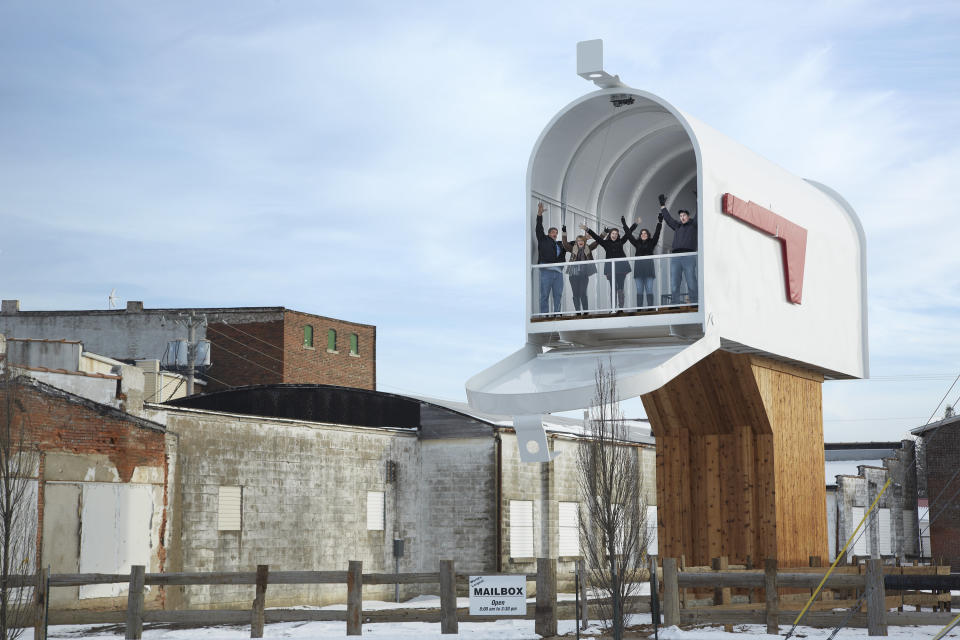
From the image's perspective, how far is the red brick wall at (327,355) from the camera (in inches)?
2329

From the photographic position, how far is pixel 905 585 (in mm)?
22953

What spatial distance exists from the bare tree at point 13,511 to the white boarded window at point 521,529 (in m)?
13.1

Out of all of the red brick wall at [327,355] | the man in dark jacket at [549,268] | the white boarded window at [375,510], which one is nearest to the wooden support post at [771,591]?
the man in dark jacket at [549,268]

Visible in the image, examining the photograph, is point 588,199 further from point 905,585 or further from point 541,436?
point 905,585

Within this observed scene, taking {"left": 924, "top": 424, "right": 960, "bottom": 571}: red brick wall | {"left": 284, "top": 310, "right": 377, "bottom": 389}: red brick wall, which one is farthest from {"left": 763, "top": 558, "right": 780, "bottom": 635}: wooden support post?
{"left": 284, "top": 310, "right": 377, "bottom": 389}: red brick wall

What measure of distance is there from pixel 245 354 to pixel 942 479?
99.8 feet

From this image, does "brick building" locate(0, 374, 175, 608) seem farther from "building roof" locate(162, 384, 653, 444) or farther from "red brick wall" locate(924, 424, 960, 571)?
"red brick wall" locate(924, 424, 960, 571)

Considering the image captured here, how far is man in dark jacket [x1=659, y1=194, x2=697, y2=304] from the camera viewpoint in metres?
22.0

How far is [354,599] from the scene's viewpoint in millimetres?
19859

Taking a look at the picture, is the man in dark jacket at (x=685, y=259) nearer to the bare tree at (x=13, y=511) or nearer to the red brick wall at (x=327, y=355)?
the bare tree at (x=13, y=511)

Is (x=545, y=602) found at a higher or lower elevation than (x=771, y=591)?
lower

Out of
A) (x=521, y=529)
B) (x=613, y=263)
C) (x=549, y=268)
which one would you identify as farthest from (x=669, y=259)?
(x=521, y=529)

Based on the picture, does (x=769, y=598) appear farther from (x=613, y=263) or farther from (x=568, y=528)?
(x=568, y=528)

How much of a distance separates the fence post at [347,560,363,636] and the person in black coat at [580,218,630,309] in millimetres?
6439
